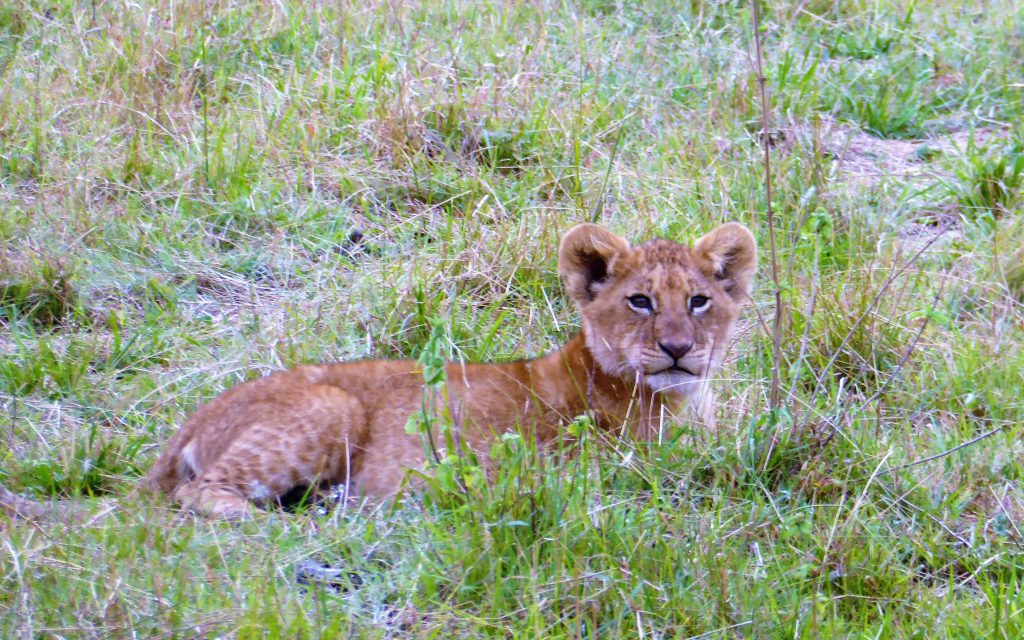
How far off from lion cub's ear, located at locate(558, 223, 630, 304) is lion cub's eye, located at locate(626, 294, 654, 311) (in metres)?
0.20

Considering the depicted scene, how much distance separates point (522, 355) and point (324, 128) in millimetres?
2139

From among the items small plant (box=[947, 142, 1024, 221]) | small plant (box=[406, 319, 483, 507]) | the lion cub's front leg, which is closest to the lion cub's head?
small plant (box=[406, 319, 483, 507])

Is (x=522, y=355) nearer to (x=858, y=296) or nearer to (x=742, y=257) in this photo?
(x=742, y=257)

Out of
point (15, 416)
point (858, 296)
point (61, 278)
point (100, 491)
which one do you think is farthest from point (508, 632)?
point (61, 278)

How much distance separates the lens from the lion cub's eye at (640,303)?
209 inches

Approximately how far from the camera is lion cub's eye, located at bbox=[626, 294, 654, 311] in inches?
209

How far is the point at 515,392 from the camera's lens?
5246mm

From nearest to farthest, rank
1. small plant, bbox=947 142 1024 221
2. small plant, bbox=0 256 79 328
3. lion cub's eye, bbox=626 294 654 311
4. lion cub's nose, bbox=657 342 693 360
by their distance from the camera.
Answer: lion cub's nose, bbox=657 342 693 360, lion cub's eye, bbox=626 294 654 311, small plant, bbox=0 256 79 328, small plant, bbox=947 142 1024 221

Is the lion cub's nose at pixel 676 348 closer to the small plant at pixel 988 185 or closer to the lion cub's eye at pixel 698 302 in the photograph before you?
the lion cub's eye at pixel 698 302

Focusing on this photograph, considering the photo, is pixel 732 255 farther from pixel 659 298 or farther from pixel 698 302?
pixel 659 298

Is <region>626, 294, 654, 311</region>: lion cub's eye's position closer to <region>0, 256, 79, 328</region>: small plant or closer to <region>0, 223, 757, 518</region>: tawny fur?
<region>0, 223, 757, 518</region>: tawny fur

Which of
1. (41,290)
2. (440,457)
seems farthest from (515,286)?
(41,290)

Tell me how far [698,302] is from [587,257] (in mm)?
507

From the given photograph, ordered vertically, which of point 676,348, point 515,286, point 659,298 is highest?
point 659,298
